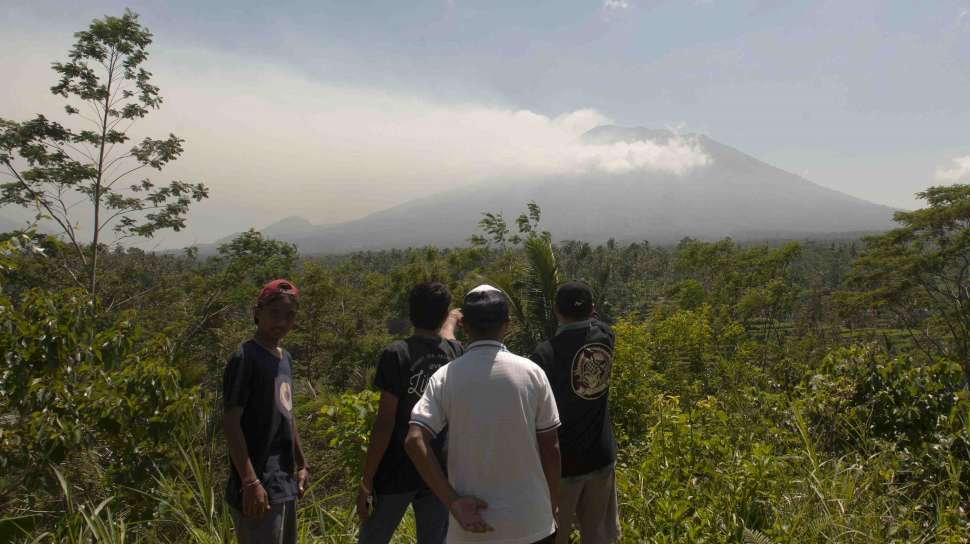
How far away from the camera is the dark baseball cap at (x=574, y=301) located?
2.70 meters

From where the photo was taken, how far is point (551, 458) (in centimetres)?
192

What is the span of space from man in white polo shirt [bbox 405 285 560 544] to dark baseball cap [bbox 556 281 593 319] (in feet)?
2.91

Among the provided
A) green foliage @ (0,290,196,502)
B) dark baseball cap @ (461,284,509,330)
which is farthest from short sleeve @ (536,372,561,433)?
green foliage @ (0,290,196,502)

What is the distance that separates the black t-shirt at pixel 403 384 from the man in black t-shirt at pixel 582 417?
606mm

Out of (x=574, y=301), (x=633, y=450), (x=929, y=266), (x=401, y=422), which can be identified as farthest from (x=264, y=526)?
(x=929, y=266)

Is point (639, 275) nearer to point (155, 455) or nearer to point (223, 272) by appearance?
point (223, 272)

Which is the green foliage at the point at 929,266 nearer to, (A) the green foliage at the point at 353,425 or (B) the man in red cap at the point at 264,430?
(A) the green foliage at the point at 353,425

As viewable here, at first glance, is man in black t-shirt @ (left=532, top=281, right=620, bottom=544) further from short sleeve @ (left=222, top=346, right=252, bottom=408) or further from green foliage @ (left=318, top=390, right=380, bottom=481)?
green foliage @ (left=318, top=390, right=380, bottom=481)

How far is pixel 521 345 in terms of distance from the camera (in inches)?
387

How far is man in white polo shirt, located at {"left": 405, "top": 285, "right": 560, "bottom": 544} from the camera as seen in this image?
1.78 m

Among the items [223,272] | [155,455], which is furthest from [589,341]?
[223,272]

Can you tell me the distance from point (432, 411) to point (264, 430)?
34.3 inches

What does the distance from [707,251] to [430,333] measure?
23.4m

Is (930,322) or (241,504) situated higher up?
(241,504)
